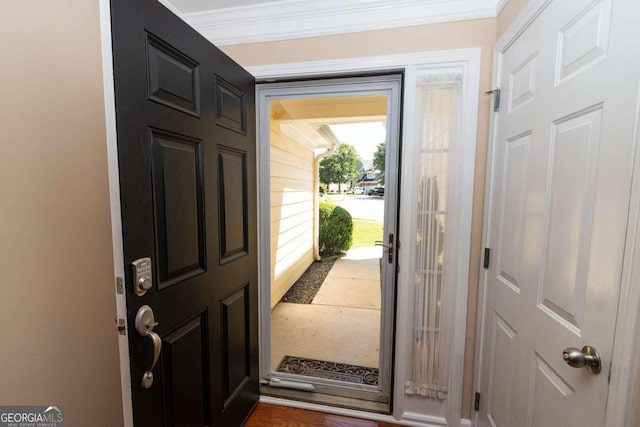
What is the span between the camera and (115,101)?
2.60 feet

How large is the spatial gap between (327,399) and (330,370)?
30 centimetres

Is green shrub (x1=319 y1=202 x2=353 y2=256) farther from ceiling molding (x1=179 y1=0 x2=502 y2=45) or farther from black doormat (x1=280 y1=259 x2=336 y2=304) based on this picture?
ceiling molding (x1=179 y1=0 x2=502 y2=45)

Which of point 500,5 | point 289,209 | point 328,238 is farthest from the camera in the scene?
point 328,238

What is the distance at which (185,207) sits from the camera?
108cm

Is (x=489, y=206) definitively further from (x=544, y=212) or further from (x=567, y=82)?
(x=567, y=82)

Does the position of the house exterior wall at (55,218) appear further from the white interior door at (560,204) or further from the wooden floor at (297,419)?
the white interior door at (560,204)

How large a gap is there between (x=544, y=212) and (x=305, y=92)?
56.1 inches

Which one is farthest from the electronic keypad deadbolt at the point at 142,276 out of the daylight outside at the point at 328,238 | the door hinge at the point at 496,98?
the door hinge at the point at 496,98

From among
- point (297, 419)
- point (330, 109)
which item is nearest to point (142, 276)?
point (297, 419)

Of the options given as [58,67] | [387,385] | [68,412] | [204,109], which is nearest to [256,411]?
[387,385]

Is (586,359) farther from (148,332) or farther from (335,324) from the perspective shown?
(335,324)

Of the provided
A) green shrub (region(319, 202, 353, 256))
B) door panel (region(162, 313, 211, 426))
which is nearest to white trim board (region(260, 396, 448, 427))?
door panel (region(162, 313, 211, 426))

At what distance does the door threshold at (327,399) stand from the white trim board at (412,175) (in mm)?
149

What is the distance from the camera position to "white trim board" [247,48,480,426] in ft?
4.73
